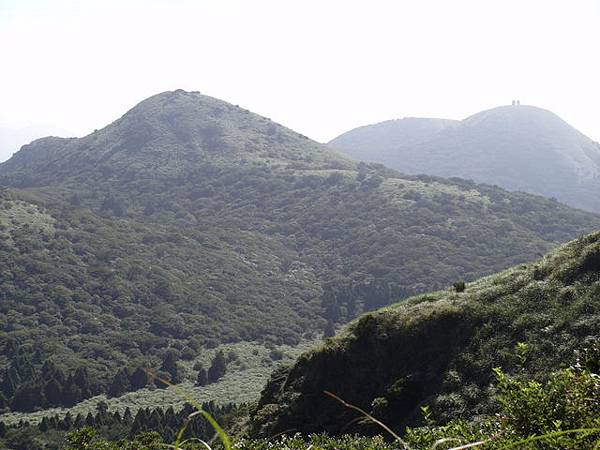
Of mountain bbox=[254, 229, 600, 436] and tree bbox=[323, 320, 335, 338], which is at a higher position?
mountain bbox=[254, 229, 600, 436]

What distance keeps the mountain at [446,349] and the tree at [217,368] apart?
65.0 m

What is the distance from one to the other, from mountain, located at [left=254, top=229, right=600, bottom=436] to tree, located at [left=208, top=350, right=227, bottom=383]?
65008 millimetres

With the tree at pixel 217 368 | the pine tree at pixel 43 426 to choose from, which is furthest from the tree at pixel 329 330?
the pine tree at pixel 43 426

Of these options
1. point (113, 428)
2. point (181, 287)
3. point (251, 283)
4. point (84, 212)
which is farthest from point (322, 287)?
point (113, 428)

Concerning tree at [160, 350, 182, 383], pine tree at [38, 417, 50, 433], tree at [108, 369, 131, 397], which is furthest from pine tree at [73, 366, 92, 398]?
pine tree at [38, 417, 50, 433]

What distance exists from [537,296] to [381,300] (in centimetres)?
11107

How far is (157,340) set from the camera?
352 ft

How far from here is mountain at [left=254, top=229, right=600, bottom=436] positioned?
24.0m

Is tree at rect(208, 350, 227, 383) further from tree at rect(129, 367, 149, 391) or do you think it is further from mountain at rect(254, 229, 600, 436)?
mountain at rect(254, 229, 600, 436)

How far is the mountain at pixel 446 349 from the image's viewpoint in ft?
78.9

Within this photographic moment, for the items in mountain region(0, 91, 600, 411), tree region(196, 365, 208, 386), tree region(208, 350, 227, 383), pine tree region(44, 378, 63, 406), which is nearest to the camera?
pine tree region(44, 378, 63, 406)

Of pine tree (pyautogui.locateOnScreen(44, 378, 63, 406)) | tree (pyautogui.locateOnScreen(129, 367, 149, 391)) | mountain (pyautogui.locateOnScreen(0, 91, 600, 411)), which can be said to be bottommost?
tree (pyautogui.locateOnScreen(129, 367, 149, 391))

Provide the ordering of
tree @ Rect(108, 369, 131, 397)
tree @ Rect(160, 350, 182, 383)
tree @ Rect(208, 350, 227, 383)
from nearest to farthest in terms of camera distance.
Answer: tree @ Rect(108, 369, 131, 397) → tree @ Rect(160, 350, 182, 383) → tree @ Rect(208, 350, 227, 383)

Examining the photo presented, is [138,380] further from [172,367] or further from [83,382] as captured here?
[83,382]
